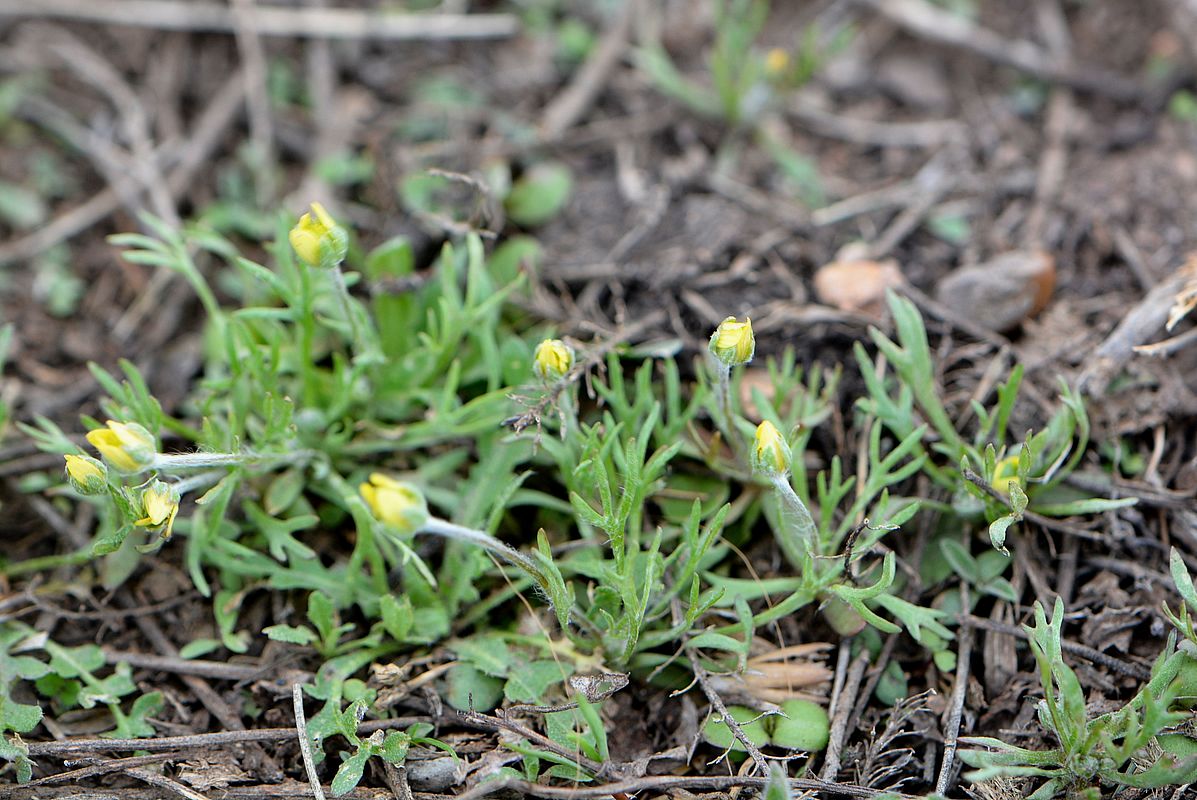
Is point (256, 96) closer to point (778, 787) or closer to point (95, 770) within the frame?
point (95, 770)

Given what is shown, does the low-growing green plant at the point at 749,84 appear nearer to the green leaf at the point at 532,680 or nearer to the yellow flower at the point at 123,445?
the green leaf at the point at 532,680

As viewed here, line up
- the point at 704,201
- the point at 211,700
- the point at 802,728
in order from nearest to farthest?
the point at 802,728
the point at 211,700
the point at 704,201

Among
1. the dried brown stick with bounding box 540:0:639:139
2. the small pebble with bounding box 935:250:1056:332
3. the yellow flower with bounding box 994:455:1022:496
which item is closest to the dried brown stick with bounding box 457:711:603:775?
the yellow flower with bounding box 994:455:1022:496

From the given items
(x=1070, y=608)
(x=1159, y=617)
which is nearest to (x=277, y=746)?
(x=1070, y=608)

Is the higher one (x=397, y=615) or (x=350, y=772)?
(x=397, y=615)

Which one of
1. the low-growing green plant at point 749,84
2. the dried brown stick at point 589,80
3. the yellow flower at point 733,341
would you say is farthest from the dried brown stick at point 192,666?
the low-growing green plant at point 749,84

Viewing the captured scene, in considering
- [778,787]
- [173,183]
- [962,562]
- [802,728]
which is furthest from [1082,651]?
[173,183]

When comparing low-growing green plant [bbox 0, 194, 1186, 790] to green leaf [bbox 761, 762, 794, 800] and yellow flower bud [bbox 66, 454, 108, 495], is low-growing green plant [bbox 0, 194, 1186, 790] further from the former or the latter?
green leaf [bbox 761, 762, 794, 800]

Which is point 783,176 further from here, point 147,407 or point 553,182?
point 147,407
